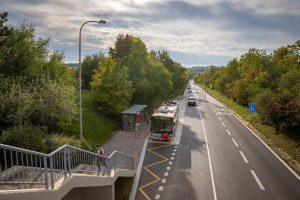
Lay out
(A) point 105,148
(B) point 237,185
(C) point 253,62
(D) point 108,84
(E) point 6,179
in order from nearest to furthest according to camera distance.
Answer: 1. (E) point 6,179
2. (B) point 237,185
3. (A) point 105,148
4. (D) point 108,84
5. (C) point 253,62

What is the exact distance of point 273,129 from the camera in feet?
106

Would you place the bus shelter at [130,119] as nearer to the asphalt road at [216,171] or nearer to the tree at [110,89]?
the tree at [110,89]

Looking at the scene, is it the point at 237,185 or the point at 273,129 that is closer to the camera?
the point at 237,185

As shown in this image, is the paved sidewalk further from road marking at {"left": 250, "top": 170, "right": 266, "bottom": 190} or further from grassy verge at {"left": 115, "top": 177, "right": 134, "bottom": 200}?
road marking at {"left": 250, "top": 170, "right": 266, "bottom": 190}

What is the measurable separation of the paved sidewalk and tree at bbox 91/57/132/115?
11.2 ft

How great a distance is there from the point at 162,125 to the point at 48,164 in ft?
58.6

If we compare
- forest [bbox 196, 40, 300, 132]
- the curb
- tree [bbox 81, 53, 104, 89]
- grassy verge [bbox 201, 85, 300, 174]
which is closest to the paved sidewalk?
the curb

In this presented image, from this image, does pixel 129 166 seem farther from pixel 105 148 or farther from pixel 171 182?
pixel 105 148

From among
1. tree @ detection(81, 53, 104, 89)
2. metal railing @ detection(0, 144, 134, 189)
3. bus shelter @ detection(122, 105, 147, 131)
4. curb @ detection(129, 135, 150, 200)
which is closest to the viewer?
metal railing @ detection(0, 144, 134, 189)

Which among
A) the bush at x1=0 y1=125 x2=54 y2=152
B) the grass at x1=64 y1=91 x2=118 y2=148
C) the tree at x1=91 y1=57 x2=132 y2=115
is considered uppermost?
the tree at x1=91 y1=57 x2=132 y2=115

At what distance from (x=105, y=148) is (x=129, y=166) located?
6.40 m

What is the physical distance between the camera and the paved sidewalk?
23375 millimetres

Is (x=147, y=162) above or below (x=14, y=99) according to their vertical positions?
below

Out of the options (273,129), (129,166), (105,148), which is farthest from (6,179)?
(273,129)
